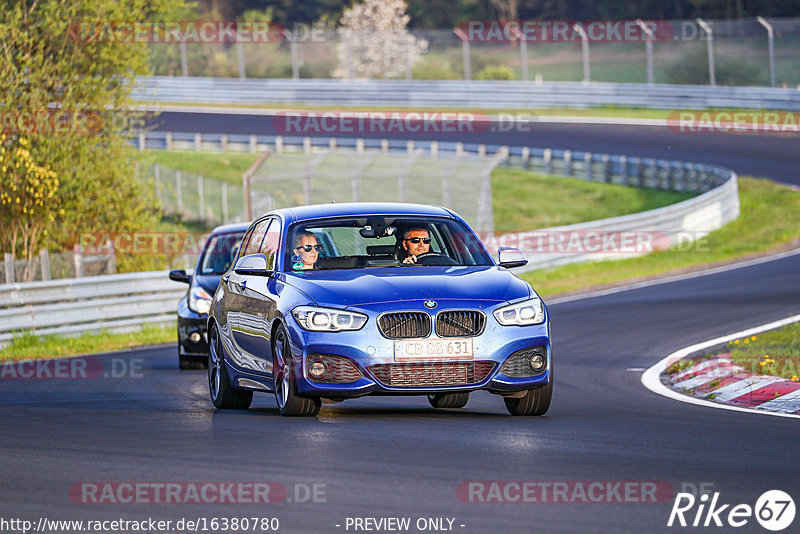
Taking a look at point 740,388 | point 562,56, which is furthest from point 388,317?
point 562,56

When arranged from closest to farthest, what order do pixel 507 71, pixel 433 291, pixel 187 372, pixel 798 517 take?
1. pixel 798 517
2. pixel 433 291
3. pixel 187 372
4. pixel 507 71

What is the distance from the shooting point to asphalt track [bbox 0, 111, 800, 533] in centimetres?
675

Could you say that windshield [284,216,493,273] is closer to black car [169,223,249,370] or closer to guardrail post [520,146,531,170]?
black car [169,223,249,370]

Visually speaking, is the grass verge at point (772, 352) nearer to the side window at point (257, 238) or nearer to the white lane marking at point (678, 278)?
the side window at point (257, 238)

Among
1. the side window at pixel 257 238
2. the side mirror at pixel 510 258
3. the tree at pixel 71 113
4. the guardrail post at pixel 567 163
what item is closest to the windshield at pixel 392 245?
the side mirror at pixel 510 258

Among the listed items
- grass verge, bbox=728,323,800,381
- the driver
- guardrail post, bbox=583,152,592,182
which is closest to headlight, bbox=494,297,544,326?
the driver

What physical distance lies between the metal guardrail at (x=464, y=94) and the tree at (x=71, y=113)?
2082cm

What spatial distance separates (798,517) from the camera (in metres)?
6.38

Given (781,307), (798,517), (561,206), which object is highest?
(798,517)

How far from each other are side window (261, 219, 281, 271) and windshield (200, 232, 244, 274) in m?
5.92

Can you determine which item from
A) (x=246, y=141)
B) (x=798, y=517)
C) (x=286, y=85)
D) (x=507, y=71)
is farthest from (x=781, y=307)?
(x=507, y=71)

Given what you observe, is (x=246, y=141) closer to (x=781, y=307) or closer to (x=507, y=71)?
(x=507, y=71)

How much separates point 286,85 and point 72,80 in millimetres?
32400

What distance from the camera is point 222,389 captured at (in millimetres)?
11641
